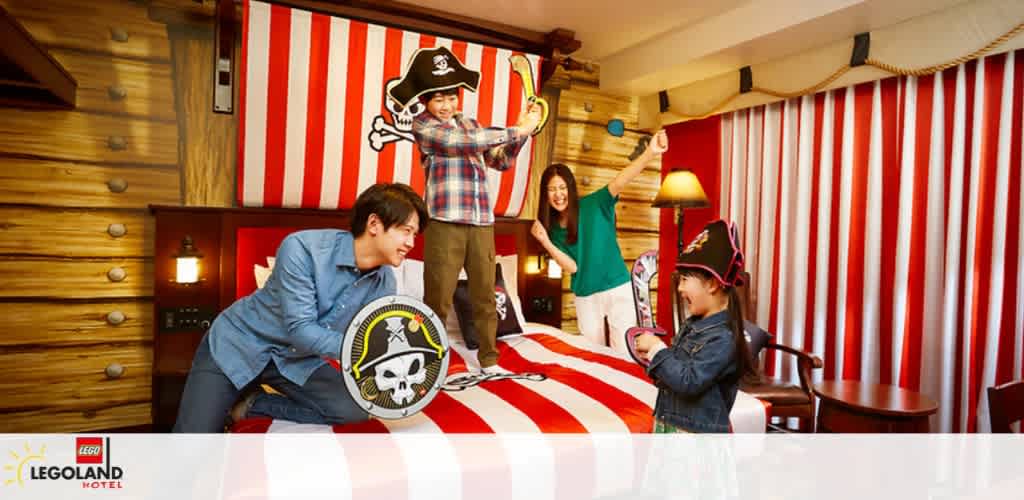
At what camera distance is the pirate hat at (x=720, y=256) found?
1.66 meters

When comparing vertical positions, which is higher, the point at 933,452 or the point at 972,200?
the point at 972,200

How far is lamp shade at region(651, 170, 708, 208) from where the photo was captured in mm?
3795

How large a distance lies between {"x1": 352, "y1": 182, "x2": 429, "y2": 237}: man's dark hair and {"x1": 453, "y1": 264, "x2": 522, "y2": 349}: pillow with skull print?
1.02m

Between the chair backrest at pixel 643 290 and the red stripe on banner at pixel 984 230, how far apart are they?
153 centimetres

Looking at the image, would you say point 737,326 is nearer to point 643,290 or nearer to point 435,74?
point 435,74

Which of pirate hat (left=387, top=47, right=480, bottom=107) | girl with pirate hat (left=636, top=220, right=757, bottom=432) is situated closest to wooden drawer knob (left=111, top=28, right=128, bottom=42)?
pirate hat (left=387, top=47, right=480, bottom=107)

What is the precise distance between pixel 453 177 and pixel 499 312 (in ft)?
2.86

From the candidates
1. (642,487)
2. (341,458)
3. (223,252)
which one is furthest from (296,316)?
Result: (223,252)

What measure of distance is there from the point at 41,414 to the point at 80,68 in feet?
5.50

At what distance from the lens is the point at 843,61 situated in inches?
124

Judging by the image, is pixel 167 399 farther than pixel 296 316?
Yes

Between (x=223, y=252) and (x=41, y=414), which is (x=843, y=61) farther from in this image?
(x=41, y=414)

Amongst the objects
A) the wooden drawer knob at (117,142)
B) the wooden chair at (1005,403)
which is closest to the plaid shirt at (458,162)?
the wooden drawer knob at (117,142)

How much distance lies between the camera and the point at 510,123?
11.8 feet
